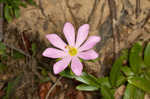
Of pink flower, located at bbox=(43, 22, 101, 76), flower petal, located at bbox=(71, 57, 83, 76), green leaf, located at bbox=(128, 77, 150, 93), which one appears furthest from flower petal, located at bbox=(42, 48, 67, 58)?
green leaf, located at bbox=(128, 77, 150, 93)

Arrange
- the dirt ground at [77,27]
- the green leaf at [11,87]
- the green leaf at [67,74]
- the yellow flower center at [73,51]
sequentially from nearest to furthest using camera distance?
the yellow flower center at [73,51], the green leaf at [67,74], the dirt ground at [77,27], the green leaf at [11,87]

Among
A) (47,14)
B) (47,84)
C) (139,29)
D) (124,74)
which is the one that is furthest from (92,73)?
(47,14)

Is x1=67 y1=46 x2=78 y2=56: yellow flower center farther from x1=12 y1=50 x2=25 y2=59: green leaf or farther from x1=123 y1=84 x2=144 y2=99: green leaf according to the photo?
x1=12 y1=50 x2=25 y2=59: green leaf

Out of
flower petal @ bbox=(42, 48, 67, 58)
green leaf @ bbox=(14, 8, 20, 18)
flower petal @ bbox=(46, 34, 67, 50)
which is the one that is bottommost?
flower petal @ bbox=(42, 48, 67, 58)

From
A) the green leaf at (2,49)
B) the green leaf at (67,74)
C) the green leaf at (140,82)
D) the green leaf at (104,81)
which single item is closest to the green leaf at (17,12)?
the green leaf at (2,49)

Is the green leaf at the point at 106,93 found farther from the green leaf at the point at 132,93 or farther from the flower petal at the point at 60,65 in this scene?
the flower petal at the point at 60,65
